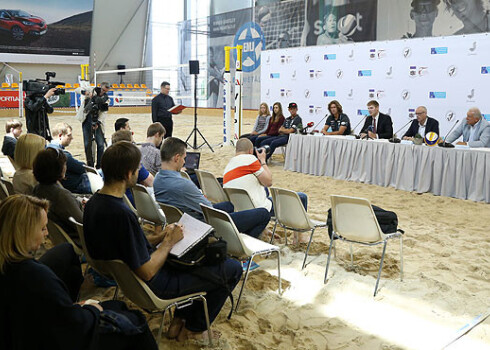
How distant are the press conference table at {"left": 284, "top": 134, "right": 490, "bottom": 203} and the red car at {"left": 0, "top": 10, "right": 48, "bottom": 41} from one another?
16.1 metres

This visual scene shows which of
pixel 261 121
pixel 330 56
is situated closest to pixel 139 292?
pixel 261 121

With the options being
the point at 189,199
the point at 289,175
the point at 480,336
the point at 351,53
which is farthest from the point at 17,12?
the point at 480,336

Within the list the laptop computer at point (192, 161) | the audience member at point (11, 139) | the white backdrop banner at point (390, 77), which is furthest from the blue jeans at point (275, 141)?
the audience member at point (11, 139)

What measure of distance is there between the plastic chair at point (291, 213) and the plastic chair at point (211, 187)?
625mm

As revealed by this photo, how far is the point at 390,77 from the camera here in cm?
1024

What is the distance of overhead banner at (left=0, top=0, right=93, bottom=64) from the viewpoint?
20.4m

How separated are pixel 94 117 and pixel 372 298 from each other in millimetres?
5954

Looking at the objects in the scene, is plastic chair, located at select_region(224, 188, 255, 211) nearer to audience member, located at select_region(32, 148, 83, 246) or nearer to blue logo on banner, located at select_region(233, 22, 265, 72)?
audience member, located at select_region(32, 148, 83, 246)

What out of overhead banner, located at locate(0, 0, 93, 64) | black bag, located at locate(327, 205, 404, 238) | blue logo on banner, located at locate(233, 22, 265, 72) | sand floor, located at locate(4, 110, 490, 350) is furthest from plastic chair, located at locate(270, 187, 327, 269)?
overhead banner, located at locate(0, 0, 93, 64)

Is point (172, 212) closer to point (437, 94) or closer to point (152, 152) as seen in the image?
point (152, 152)

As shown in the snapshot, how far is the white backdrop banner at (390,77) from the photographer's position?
897 cm

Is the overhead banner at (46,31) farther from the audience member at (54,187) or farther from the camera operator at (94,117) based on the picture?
the audience member at (54,187)

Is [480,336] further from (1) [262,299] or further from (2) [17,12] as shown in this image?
(2) [17,12]

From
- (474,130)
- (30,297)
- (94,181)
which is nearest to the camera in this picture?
(30,297)
